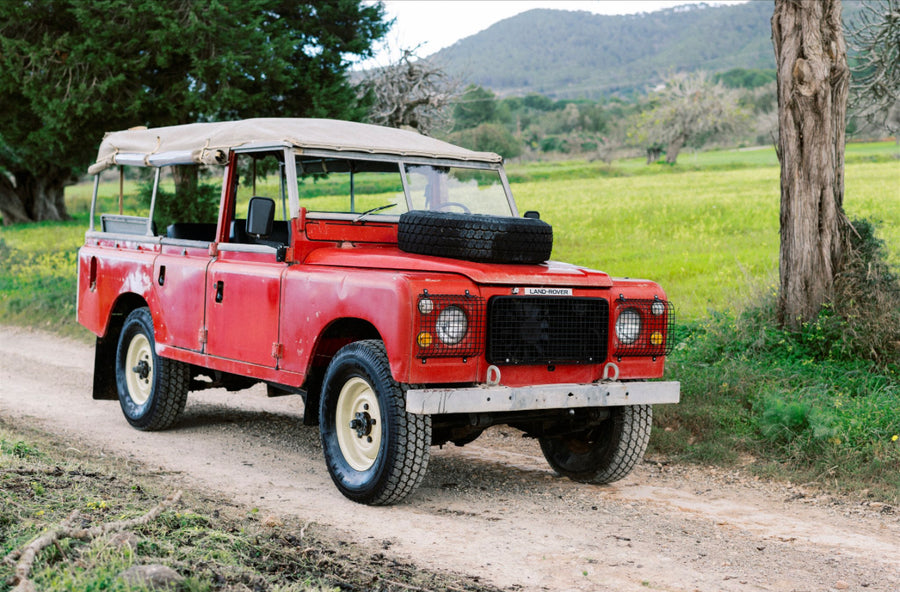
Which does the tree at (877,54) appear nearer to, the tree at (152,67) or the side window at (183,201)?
the side window at (183,201)

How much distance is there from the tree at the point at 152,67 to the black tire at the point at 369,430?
1098cm

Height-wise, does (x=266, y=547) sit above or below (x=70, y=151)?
below

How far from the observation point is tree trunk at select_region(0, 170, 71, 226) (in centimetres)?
3769

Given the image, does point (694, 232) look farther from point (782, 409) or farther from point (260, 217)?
point (260, 217)

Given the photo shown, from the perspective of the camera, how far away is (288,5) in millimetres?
18469

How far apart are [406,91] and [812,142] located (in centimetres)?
1385

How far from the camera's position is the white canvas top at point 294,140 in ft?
23.1

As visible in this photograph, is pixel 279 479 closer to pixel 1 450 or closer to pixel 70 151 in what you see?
pixel 1 450

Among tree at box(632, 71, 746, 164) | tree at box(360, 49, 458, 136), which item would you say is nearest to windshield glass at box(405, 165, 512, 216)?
tree at box(360, 49, 458, 136)

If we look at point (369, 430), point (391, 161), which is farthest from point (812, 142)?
point (369, 430)

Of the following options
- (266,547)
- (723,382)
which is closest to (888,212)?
(723,382)

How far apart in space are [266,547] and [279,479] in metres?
1.94

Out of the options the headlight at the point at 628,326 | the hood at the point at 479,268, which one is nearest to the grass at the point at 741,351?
the headlight at the point at 628,326

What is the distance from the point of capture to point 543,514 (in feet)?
19.3
